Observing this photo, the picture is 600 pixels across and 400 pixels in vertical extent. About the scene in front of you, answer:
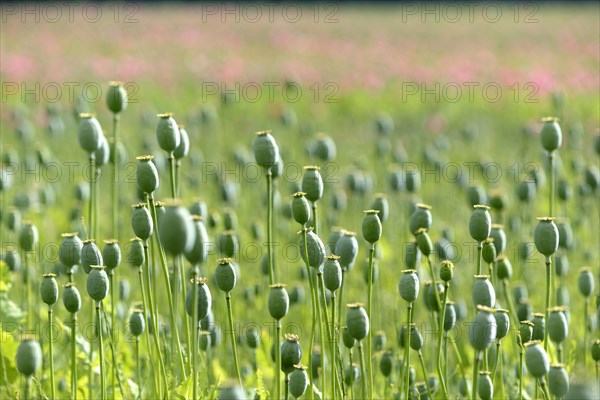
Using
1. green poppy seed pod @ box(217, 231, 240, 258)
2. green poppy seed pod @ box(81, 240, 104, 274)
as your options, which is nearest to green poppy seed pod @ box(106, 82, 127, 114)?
green poppy seed pod @ box(217, 231, 240, 258)

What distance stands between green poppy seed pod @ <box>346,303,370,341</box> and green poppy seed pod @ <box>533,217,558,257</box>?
41cm

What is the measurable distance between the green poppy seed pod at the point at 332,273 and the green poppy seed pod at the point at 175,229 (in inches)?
23.5

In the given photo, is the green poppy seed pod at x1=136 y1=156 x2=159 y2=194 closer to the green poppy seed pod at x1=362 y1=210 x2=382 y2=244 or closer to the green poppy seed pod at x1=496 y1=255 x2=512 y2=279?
the green poppy seed pod at x1=362 y1=210 x2=382 y2=244

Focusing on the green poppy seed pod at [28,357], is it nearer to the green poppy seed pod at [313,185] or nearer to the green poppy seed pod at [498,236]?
the green poppy seed pod at [313,185]

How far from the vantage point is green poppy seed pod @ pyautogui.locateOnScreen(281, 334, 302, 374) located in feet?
6.43

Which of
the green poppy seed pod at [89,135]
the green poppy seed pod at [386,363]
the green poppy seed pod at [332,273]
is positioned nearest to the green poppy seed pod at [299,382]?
the green poppy seed pod at [332,273]

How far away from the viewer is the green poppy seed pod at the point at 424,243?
220cm

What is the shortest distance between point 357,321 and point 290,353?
171 millimetres

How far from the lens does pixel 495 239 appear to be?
2477 mm

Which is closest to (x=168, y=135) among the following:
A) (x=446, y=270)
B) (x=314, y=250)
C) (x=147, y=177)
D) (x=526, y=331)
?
(x=147, y=177)

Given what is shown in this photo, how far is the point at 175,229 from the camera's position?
1.35 meters

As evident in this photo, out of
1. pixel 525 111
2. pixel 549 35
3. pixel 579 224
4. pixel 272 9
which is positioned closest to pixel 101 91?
pixel 525 111

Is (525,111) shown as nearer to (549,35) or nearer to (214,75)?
(214,75)

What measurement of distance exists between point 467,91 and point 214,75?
8.74 feet
